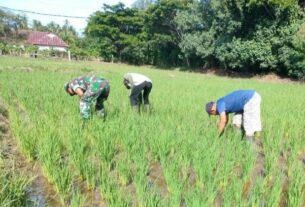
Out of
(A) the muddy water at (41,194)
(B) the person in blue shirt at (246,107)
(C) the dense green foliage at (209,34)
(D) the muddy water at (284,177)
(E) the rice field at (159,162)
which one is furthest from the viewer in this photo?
(C) the dense green foliage at (209,34)

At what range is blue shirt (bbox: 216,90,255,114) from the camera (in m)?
4.53

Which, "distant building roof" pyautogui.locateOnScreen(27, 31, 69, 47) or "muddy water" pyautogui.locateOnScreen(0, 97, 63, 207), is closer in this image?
"muddy water" pyautogui.locateOnScreen(0, 97, 63, 207)

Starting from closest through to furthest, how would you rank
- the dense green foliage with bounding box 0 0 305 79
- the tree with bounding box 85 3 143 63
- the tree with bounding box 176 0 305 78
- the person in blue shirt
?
the person in blue shirt
the tree with bounding box 176 0 305 78
the dense green foliage with bounding box 0 0 305 79
the tree with bounding box 85 3 143 63

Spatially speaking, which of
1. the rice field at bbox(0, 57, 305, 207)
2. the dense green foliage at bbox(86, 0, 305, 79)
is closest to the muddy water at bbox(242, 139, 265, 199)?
the rice field at bbox(0, 57, 305, 207)

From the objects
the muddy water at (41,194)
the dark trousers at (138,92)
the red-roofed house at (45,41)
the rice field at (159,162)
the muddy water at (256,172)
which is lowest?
the muddy water at (41,194)

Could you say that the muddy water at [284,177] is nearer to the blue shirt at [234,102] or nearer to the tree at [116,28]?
the blue shirt at [234,102]

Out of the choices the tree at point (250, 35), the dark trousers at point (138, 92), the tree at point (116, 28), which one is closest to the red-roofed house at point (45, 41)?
the tree at point (116, 28)

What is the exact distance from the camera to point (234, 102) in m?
4.78

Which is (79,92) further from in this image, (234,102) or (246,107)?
(246,107)

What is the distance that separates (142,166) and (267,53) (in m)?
19.4

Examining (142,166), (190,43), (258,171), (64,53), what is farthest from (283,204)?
(64,53)

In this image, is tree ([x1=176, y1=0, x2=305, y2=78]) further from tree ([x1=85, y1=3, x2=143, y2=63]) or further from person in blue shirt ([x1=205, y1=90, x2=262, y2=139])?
person in blue shirt ([x1=205, y1=90, x2=262, y2=139])

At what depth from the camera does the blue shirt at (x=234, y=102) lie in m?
Answer: 4.53

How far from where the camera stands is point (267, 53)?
21281 mm
